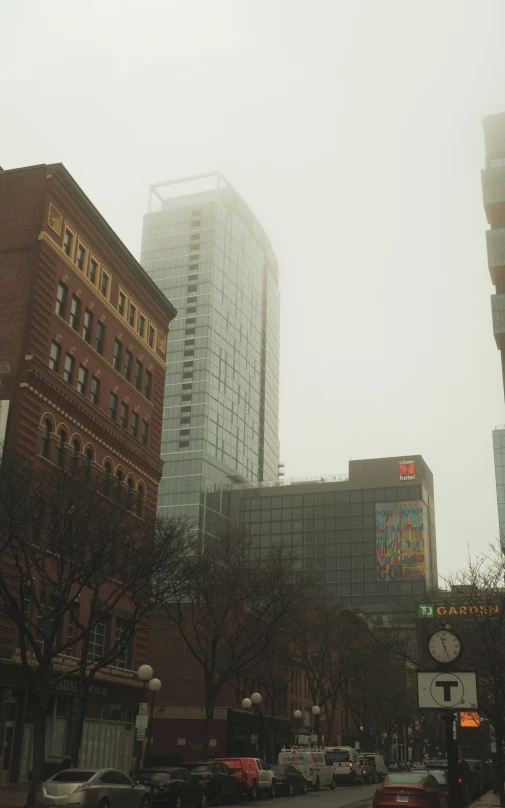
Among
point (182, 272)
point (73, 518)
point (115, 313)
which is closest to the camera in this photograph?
point (73, 518)

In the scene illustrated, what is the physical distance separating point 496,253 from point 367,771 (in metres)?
76.8

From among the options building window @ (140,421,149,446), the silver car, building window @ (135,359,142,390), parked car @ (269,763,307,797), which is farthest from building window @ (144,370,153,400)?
the silver car

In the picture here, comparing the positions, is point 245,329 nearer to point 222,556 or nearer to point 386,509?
point 386,509

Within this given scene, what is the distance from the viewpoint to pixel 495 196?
12256 centimetres

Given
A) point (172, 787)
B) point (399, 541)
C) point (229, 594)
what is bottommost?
point (172, 787)

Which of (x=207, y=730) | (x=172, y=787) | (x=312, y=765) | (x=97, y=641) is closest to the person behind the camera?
(x=172, y=787)

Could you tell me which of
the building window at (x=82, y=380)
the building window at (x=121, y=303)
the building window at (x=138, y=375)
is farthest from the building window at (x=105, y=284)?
the building window at (x=138, y=375)

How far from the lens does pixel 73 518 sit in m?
28.8

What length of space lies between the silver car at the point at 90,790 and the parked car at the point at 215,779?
795cm

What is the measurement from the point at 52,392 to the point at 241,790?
20.4 meters

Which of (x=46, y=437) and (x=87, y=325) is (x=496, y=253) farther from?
(x=46, y=437)

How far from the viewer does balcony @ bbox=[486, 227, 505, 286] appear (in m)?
114

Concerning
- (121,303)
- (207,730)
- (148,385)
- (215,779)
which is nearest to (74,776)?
(215,779)

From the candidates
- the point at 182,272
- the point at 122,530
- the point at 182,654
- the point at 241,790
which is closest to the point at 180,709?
the point at 182,654
